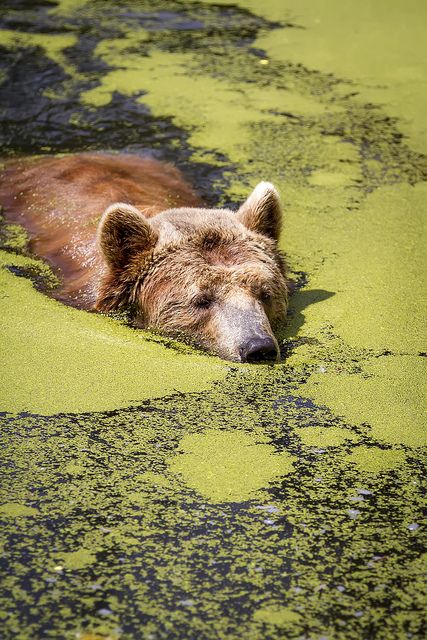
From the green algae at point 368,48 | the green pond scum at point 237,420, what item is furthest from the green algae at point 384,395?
the green algae at point 368,48

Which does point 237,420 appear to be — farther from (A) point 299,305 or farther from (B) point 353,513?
(A) point 299,305

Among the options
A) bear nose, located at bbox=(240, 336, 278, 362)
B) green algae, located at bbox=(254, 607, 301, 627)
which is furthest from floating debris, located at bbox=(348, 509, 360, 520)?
bear nose, located at bbox=(240, 336, 278, 362)

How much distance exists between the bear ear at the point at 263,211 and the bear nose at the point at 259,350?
1.17m

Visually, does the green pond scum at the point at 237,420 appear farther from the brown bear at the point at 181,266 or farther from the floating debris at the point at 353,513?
the brown bear at the point at 181,266

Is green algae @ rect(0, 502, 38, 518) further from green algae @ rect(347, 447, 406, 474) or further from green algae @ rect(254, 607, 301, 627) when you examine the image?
green algae @ rect(347, 447, 406, 474)

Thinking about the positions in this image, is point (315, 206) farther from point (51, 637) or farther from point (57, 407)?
point (51, 637)

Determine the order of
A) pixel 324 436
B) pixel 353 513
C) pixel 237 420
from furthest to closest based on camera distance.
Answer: pixel 237 420, pixel 324 436, pixel 353 513

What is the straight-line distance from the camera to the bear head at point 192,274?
554 cm

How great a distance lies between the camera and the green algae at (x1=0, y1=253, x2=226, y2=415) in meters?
4.72

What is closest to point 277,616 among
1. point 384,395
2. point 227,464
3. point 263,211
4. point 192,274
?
point 227,464

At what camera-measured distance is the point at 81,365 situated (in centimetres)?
505

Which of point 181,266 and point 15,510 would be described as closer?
point 15,510

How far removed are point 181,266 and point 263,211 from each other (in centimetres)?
76

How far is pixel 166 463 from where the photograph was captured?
4195 millimetres
